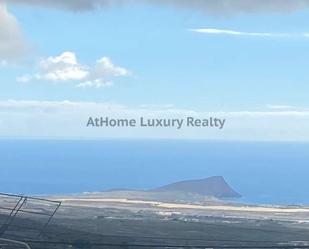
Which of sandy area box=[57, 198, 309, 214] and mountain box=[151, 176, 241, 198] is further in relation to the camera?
mountain box=[151, 176, 241, 198]

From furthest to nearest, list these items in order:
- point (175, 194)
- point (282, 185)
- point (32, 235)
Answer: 1. point (282, 185)
2. point (175, 194)
3. point (32, 235)

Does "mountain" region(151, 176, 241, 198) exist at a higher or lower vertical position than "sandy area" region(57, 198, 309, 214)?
higher

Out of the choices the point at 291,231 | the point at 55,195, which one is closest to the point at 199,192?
the point at 55,195

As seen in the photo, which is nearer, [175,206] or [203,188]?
[175,206]

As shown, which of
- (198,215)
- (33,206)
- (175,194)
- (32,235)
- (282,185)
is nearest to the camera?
(32,235)

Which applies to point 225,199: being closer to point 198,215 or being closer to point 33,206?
point 198,215

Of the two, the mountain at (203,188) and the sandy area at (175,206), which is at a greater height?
the mountain at (203,188)

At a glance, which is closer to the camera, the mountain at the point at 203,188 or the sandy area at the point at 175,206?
the sandy area at the point at 175,206

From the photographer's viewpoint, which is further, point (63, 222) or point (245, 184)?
point (245, 184)
